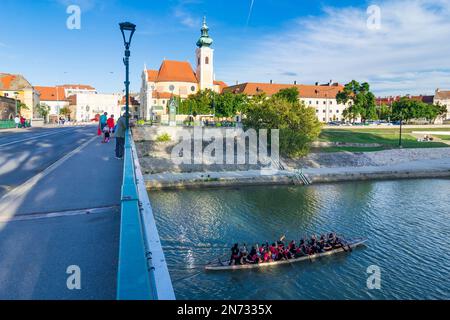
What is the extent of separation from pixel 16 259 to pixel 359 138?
68.5 m

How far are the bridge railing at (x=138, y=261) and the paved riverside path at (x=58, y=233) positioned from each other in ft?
1.59

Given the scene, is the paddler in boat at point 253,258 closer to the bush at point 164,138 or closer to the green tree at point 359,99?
the bush at point 164,138

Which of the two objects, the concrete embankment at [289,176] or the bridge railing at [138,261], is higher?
the bridge railing at [138,261]

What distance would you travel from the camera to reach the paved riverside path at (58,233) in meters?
4.16

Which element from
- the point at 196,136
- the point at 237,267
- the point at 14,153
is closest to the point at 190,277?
the point at 237,267

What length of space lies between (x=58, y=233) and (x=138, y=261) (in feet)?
10.4

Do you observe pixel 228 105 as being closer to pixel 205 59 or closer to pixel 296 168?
pixel 205 59

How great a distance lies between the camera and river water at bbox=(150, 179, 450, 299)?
17297 mm

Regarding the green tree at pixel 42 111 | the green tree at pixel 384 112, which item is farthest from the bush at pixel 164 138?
the green tree at pixel 384 112

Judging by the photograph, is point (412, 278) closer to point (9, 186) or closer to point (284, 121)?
point (9, 186)

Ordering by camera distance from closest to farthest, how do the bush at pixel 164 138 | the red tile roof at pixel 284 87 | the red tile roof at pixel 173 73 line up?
the bush at pixel 164 138 < the red tile roof at pixel 173 73 < the red tile roof at pixel 284 87

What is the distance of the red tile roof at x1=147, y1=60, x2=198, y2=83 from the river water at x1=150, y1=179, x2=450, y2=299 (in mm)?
78763

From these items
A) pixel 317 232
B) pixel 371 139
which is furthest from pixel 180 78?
pixel 317 232

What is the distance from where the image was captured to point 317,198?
→ 3584 cm
